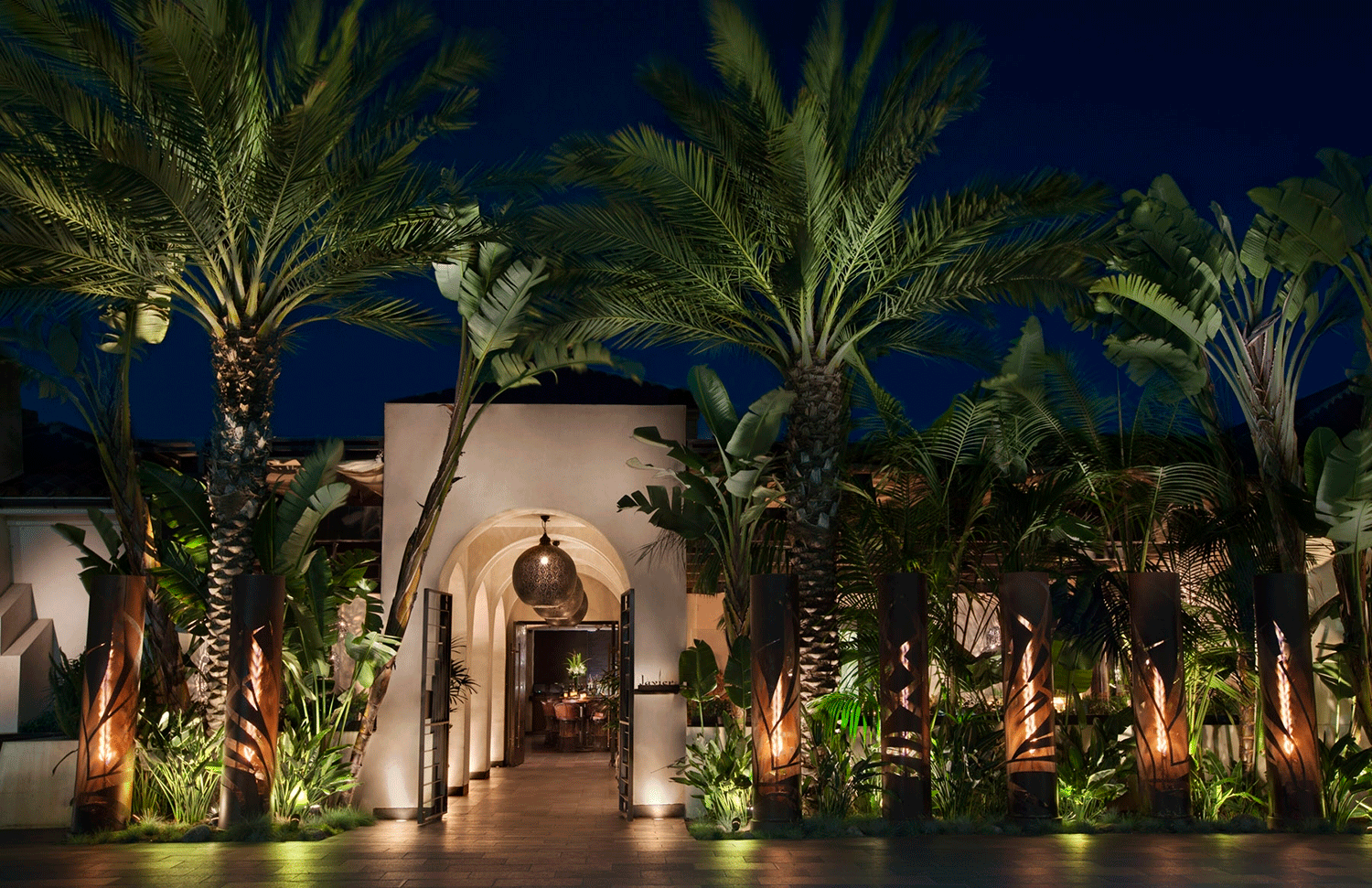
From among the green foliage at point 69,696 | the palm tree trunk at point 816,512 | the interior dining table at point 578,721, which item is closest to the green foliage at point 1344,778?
the palm tree trunk at point 816,512

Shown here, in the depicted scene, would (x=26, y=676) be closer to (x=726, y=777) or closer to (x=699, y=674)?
(x=699, y=674)

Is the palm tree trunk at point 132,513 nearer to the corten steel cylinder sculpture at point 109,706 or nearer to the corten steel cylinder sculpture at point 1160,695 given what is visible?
the corten steel cylinder sculpture at point 109,706

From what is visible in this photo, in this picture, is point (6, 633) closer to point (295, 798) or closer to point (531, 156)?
point (295, 798)

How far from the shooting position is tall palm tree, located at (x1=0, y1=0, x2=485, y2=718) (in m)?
9.00

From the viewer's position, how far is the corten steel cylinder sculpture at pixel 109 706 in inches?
377

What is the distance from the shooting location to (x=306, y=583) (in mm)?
10961

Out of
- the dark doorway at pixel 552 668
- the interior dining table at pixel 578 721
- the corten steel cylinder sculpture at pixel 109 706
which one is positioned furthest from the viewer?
the dark doorway at pixel 552 668

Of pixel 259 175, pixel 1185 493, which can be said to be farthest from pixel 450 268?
pixel 1185 493

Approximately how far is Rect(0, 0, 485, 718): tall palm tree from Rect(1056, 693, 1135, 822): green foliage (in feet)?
25.1

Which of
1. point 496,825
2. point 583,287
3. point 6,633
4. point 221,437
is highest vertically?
point 583,287

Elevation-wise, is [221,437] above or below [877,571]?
above

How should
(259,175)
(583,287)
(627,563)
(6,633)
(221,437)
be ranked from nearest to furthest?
(259,175) < (221,437) < (583,287) < (627,563) < (6,633)

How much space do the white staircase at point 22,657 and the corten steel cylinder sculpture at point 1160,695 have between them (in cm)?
1224

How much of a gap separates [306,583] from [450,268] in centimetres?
349
